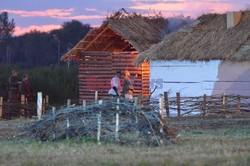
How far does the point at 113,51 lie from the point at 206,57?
692 cm

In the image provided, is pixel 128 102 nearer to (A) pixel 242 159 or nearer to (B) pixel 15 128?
(A) pixel 242 159

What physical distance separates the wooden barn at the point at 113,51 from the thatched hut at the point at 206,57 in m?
1.50

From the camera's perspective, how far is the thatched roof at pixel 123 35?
34.2m

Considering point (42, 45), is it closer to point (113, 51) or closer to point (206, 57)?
point (113, 51)

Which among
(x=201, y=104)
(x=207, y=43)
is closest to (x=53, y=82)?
(x=207, y=43)

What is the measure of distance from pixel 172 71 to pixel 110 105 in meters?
14.6

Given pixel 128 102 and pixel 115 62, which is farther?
pixel 115 62

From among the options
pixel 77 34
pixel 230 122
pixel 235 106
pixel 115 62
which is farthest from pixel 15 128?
pixel 77 34

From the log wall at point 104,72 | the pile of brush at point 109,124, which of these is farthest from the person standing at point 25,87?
the pile of brush at point 109,124

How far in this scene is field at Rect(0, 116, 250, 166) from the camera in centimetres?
1408

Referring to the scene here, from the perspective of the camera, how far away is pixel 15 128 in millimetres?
25312

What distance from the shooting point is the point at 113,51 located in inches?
1458

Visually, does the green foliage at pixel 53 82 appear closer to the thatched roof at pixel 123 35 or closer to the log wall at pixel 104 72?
the log wall at pixel 104 72

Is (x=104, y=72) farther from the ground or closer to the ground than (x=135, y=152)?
farther from the ground
